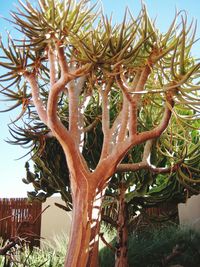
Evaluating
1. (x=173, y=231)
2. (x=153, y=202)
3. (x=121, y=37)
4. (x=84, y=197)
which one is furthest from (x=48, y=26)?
(x=173, y=231)

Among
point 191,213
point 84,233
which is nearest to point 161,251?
point 191,213

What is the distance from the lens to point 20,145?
13.9 ft

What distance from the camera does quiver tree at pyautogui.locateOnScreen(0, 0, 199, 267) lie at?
3.00m

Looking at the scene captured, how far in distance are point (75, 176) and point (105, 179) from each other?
28cm

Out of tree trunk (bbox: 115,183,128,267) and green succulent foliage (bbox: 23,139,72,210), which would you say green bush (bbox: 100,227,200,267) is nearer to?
tree trunk (bbox: 115,183,128,267)

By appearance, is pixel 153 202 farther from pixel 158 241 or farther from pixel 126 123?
pixel 126 123

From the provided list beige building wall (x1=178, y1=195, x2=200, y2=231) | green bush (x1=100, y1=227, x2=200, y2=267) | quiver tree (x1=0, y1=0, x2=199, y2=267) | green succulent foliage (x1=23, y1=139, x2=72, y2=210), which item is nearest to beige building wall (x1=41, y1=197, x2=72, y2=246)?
beige building wall (x1=178, y1=195, x2=200, y2=231)

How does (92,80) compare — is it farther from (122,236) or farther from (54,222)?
(54,222)

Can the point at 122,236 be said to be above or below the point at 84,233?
below

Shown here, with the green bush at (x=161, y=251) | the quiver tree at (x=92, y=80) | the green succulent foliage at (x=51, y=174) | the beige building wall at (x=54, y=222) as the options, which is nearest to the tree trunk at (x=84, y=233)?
the quiver tree at (x=92, y=80)

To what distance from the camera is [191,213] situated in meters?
6.65

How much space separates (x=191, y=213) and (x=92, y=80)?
4087 millimetres

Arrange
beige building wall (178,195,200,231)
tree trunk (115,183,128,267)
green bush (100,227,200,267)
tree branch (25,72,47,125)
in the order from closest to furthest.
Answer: tree branch (25,72,47,125), tree trunk (115,183,128,267), green bush (100,227,200,267), beige building wall (178,195,200,231)

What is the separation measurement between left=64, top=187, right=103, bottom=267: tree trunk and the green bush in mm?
1810
